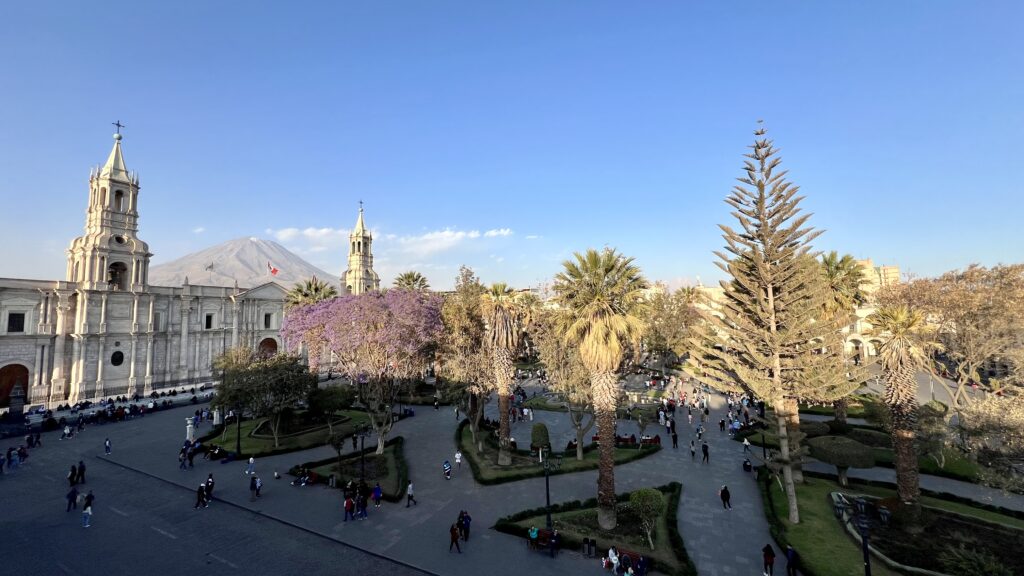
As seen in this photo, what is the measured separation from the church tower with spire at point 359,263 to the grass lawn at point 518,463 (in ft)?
160

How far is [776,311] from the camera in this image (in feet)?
74.1

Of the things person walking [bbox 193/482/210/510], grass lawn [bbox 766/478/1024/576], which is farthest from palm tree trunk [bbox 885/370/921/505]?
person walking [bbox 193/482/210/510]

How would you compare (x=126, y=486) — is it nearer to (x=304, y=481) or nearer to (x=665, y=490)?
(x=304, y=481)

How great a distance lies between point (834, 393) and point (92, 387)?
62.7 meters

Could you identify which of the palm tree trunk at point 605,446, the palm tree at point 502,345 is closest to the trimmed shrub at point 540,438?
the palm tree at point 502,345

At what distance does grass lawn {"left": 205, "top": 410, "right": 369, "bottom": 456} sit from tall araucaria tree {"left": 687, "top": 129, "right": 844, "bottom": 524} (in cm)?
2585

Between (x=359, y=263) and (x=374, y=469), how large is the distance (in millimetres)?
51773

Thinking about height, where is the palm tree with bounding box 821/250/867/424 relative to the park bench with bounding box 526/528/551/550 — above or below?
above

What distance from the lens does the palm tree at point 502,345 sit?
84.5 ft

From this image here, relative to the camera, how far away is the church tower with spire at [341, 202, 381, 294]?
7162 cm

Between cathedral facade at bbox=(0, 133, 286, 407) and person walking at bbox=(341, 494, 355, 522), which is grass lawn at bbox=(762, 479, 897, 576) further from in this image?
cathedral facade at bbox=(0, 133, 286, 407)

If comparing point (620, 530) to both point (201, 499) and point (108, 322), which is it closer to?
point (201, 499)

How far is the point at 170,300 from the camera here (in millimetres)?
50281

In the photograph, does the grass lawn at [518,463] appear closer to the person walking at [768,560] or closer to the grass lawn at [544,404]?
the person walking at [768,560]
